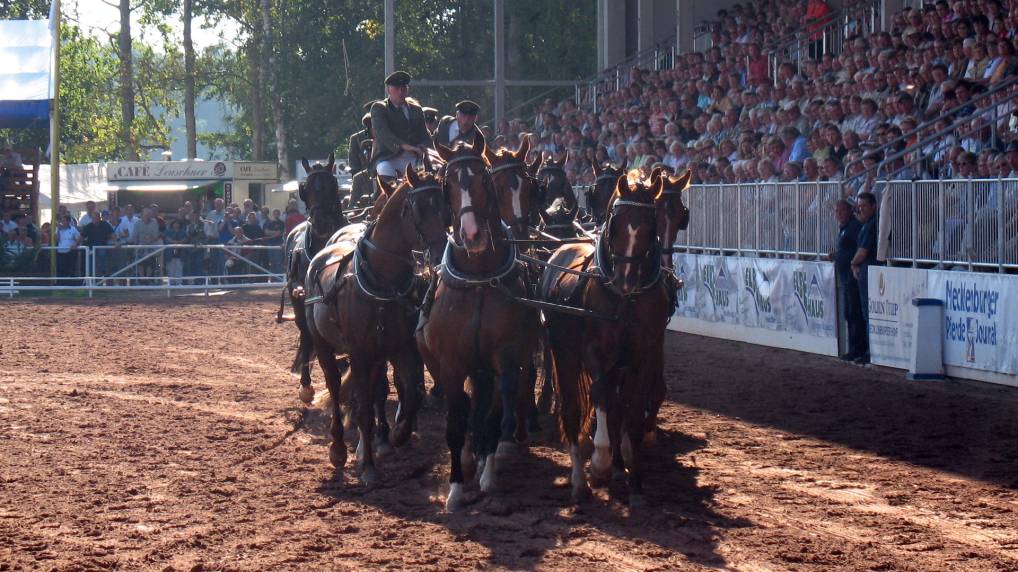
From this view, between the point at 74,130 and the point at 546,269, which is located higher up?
the point at 74,130

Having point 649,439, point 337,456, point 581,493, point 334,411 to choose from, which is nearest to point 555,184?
point 649,439

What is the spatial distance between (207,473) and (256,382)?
4.88 m

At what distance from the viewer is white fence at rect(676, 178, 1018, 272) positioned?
1284cm

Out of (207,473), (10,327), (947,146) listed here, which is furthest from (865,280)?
(10,327)

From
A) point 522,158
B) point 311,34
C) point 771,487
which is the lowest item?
point 771,487

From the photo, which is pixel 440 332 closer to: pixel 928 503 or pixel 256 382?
pixel 928 503

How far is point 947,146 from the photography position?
47.8 feet

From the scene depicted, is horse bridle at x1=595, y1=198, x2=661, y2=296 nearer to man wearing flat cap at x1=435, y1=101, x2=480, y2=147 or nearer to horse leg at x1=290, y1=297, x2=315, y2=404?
man wearing flat cap at x1=435, y1=101, x2=480, y2=147

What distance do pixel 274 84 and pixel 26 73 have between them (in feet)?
64.1

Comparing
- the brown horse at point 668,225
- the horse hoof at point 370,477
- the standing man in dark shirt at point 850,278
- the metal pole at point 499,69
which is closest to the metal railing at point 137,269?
the metal pole at point 499,69

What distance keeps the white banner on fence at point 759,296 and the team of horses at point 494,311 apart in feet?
20.8

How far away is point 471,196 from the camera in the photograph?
7.65m

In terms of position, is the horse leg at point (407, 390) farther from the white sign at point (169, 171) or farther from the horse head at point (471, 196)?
the white sign at point (169, 171)

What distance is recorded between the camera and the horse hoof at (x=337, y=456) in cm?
914
